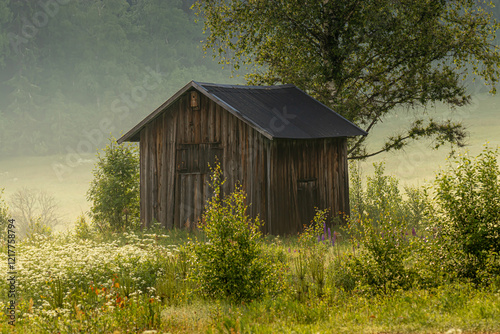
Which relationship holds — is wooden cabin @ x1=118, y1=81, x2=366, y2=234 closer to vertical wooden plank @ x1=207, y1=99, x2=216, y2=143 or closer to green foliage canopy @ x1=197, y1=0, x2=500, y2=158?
vertical wooden plank @ x1=207, y1=99, x2=216, y2=143

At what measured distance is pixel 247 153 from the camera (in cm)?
1938

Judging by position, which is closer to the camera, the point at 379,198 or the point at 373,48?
the point at 379,198

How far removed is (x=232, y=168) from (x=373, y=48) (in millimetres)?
9928

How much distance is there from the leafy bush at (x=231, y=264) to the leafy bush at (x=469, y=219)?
3263mm

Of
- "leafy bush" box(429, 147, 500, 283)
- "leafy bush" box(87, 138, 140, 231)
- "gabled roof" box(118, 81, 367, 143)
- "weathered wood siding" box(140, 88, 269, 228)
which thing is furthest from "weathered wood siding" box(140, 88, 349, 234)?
"leafy bush" box(429, 147, 500, 283)

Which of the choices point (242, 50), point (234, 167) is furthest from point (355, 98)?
point (234, 167)

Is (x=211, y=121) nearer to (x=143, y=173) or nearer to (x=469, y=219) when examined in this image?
(x=143, y=173)

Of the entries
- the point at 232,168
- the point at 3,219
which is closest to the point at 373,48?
the point at 232,168

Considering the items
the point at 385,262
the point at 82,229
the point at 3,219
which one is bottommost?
the point at 385,262

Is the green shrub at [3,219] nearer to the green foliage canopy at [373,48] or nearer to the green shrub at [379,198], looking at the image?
the green foliage canopy at [373,48]

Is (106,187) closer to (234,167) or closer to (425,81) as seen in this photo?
(234,167)

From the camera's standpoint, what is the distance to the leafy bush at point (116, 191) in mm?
24203

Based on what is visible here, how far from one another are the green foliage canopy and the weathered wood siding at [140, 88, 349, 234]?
4857 millimetres

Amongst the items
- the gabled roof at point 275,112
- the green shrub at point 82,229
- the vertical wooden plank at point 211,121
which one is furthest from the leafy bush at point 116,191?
the vertical wooden plank at point 211,121
